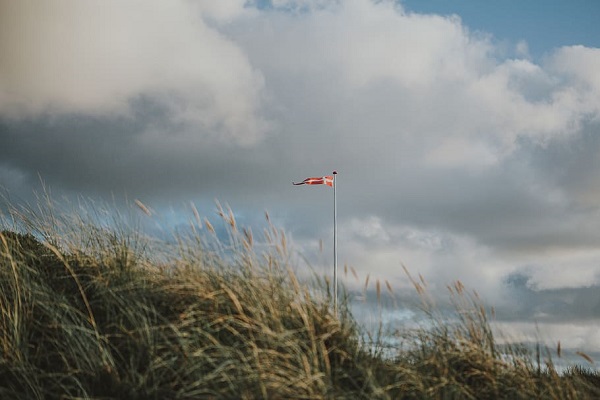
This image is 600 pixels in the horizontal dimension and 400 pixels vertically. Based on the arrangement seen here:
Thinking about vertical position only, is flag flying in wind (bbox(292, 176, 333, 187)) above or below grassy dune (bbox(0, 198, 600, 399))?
above

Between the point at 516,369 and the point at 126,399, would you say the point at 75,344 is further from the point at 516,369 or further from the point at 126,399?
the point at 516,369

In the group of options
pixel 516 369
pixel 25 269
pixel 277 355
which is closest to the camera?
pixel 277 355

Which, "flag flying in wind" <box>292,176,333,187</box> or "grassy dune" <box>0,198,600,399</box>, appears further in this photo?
"flag flying in wind" <box>292,176,333,187</box>

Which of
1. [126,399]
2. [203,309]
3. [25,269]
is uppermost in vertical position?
[25,269]

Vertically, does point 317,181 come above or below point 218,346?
above

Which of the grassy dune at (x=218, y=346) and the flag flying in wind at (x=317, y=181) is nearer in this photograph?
the grassy dune at (x=218, y=346)

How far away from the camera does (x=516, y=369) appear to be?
221 inches

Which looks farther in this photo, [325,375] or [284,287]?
[284,287]

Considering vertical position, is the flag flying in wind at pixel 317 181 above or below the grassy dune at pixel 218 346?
above

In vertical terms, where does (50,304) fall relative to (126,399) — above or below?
above

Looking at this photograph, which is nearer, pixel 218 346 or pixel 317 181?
pixel 218 346

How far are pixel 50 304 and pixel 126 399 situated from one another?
1.67 m

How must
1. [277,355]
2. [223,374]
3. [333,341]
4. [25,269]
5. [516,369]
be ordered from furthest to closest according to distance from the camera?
[25,269] → [516,369] → [333,341] → [277,355] → [223,374]

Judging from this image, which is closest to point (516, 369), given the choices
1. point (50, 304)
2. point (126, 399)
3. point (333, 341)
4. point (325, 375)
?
point (333, 341)
